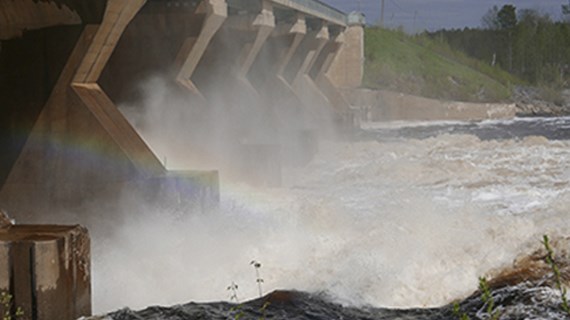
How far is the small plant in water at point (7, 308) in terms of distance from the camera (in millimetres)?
8078

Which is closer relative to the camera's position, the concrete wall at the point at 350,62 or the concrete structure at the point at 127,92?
the concrete structure at the point at 127,92

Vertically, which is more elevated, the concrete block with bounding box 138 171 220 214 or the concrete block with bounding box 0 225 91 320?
the concrete block with bounding box 138 171 220 214

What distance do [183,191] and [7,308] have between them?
214 inches

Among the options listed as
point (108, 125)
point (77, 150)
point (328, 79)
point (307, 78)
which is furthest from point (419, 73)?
point (77, 150)

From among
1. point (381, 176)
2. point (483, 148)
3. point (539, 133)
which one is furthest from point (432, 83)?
point (381, 176)

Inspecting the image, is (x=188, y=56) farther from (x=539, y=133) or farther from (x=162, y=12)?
(x=539, y=133)

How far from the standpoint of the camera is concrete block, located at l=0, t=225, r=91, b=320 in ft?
26.7

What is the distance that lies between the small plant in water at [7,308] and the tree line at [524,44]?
68621 mm

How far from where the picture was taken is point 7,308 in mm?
8086

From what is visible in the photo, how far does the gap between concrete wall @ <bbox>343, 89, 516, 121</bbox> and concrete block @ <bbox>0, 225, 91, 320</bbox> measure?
39642 mm

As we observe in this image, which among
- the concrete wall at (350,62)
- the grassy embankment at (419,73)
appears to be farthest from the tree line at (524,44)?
the concrete wall at (350,62)

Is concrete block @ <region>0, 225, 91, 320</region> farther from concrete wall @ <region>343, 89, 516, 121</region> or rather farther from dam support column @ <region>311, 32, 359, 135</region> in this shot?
concrete wall @ <region>343, 89, 516, 121</region>

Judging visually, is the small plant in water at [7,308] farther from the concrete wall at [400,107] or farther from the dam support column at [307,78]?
the concrete wall at [400,107]

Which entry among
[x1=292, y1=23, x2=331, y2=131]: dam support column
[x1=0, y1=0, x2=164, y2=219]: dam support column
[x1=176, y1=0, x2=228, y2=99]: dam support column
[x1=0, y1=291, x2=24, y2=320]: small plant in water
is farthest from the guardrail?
Result: [x1=0, y1=291, x2=24, y2=320]: small plant in water
